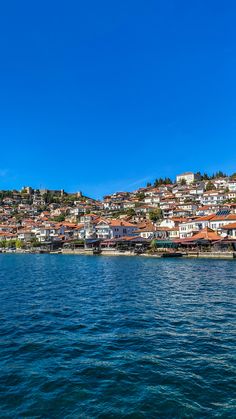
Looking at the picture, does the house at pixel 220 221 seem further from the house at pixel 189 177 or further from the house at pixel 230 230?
the house at pixel 189 177

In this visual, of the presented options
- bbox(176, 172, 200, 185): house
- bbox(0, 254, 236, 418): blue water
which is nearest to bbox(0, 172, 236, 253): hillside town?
bbox(176, 172, 200, 185): house

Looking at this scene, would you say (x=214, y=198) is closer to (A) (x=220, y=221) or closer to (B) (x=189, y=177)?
(A) (x=220, y=221)

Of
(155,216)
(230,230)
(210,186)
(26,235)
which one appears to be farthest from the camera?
(210,186)

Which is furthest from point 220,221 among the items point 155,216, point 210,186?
point 210,186

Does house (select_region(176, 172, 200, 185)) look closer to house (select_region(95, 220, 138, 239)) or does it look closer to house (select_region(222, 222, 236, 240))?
house (select_region(95, 220, 138, 239))

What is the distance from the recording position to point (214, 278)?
3481 centimetres

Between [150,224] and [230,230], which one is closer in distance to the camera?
[230,230]

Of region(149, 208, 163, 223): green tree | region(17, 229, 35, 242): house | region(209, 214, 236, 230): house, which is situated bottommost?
region(209, 214, 236, 230): house

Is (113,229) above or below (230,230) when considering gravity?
above

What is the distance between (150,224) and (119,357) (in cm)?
9830

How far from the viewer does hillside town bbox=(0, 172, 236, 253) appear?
81.2 m

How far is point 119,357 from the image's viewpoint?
13016 millimetres

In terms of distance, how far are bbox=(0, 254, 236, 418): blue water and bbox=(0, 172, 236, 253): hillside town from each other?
5059cm

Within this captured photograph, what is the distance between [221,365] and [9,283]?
2723 cm
